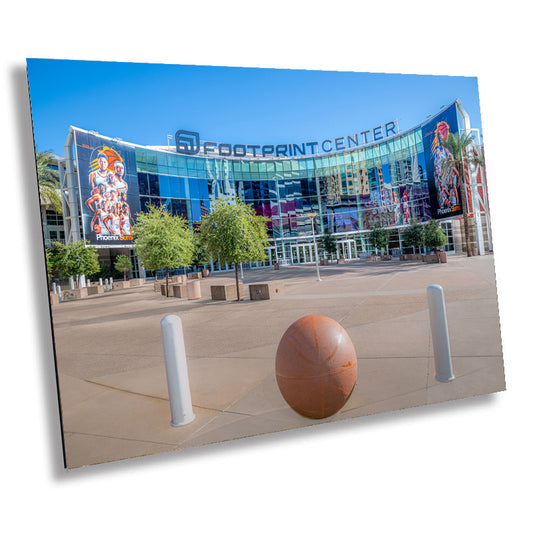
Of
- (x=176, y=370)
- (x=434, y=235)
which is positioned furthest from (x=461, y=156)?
(x=176, y=370)

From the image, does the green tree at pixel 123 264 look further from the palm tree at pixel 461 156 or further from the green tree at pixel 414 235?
the palm tree at pixel 461 156

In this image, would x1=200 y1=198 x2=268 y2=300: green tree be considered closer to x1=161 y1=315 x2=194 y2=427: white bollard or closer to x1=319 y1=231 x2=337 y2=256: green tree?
x1=319 y1=231 x2=337 y2=256: green tree

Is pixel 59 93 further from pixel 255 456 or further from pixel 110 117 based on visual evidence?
pixel 255 456

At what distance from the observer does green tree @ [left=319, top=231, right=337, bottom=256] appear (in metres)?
7.51

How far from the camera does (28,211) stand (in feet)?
15.3

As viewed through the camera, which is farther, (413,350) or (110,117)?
(413,350)

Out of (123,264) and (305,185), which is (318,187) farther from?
(123,264)

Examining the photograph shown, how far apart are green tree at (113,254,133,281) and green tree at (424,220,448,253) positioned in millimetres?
4603

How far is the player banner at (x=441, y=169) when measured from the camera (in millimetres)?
7109

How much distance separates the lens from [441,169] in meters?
7.36

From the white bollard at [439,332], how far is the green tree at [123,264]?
4135 millimetres

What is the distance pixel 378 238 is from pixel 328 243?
2.98 ft

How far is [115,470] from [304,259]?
4352 mm

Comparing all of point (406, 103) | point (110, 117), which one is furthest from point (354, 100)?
point (110, 117)
